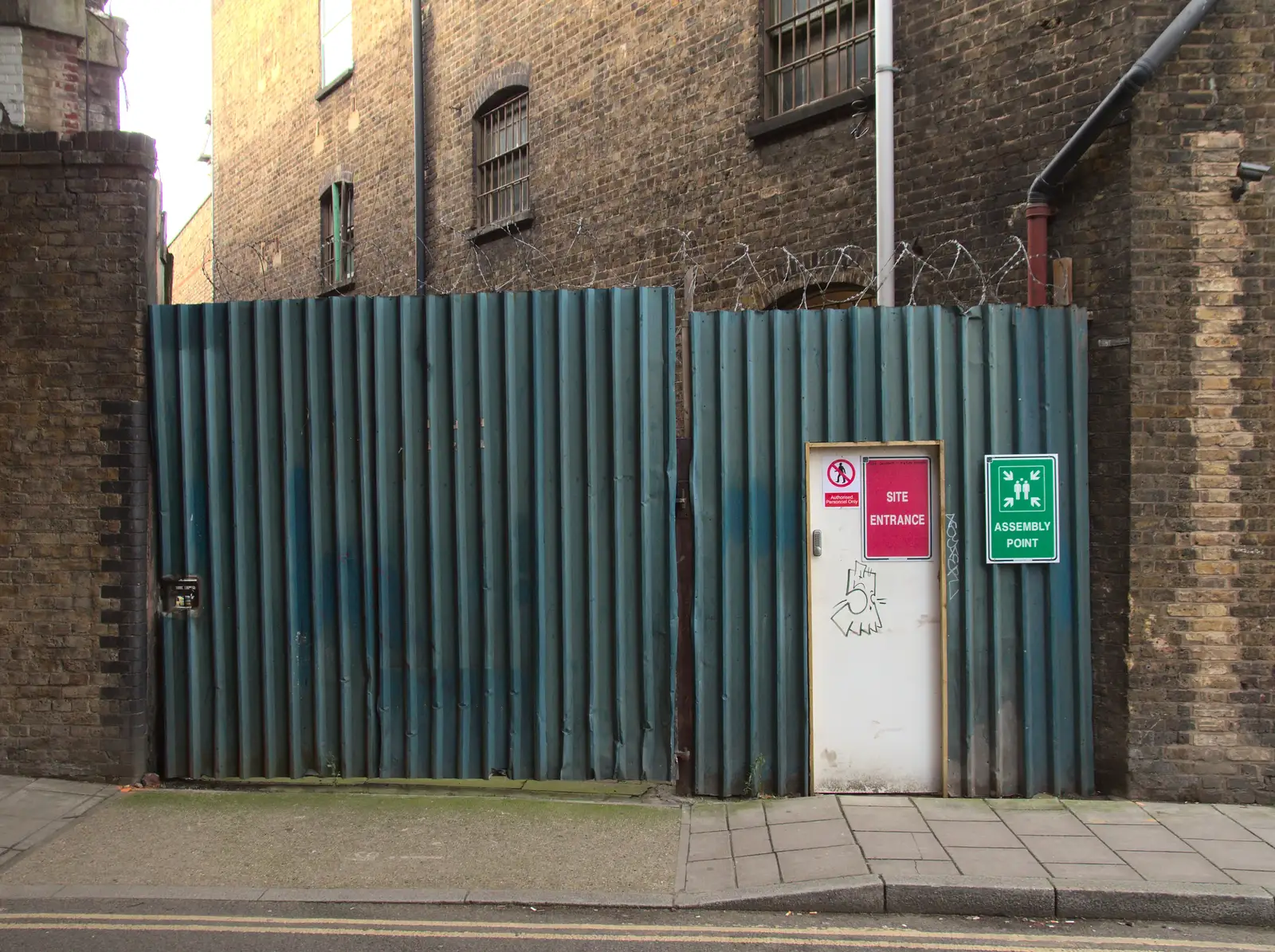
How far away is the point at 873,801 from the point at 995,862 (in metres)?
1.10

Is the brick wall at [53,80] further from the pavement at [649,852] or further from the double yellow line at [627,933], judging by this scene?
the double yellow line at [627,933]

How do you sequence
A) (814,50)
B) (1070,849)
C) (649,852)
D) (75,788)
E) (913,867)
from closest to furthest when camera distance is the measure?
(913,867) → (1070,849) → (649,852) → (75,788) → (814,50)

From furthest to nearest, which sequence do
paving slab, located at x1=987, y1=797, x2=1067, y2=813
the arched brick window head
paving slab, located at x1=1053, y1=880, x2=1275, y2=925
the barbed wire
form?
1. the arched brick window head
2. the barbed wire
3. paving slab, located at x1=987, y1=797, x2=1067, y2=813
4. paving slab, located at x1=1053, y1=880, x2=1275, y2=925

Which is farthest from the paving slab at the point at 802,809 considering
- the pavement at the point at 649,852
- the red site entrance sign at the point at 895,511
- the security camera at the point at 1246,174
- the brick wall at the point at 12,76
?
the brick wall at the point at 12,76

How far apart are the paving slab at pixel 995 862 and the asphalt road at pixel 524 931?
0.92 feet

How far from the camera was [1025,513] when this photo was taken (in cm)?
646

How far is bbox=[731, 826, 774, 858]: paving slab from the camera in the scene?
563 cm

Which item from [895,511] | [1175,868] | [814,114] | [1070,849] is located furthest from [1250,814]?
[814,114]

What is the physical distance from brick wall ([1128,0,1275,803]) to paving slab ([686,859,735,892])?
2.62 meters

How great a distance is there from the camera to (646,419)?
658 centimetres

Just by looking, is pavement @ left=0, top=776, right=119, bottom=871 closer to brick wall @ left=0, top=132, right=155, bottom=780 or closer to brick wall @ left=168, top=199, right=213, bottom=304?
brick wall @ left=0, top=132, right=155, bottom=780

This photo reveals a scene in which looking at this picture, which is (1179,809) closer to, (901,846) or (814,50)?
(901,846)

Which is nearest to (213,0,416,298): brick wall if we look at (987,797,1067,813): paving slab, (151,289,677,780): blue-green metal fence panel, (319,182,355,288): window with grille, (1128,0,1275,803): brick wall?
(319,182,355,288): window with grille

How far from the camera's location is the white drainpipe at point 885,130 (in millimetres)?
8312
